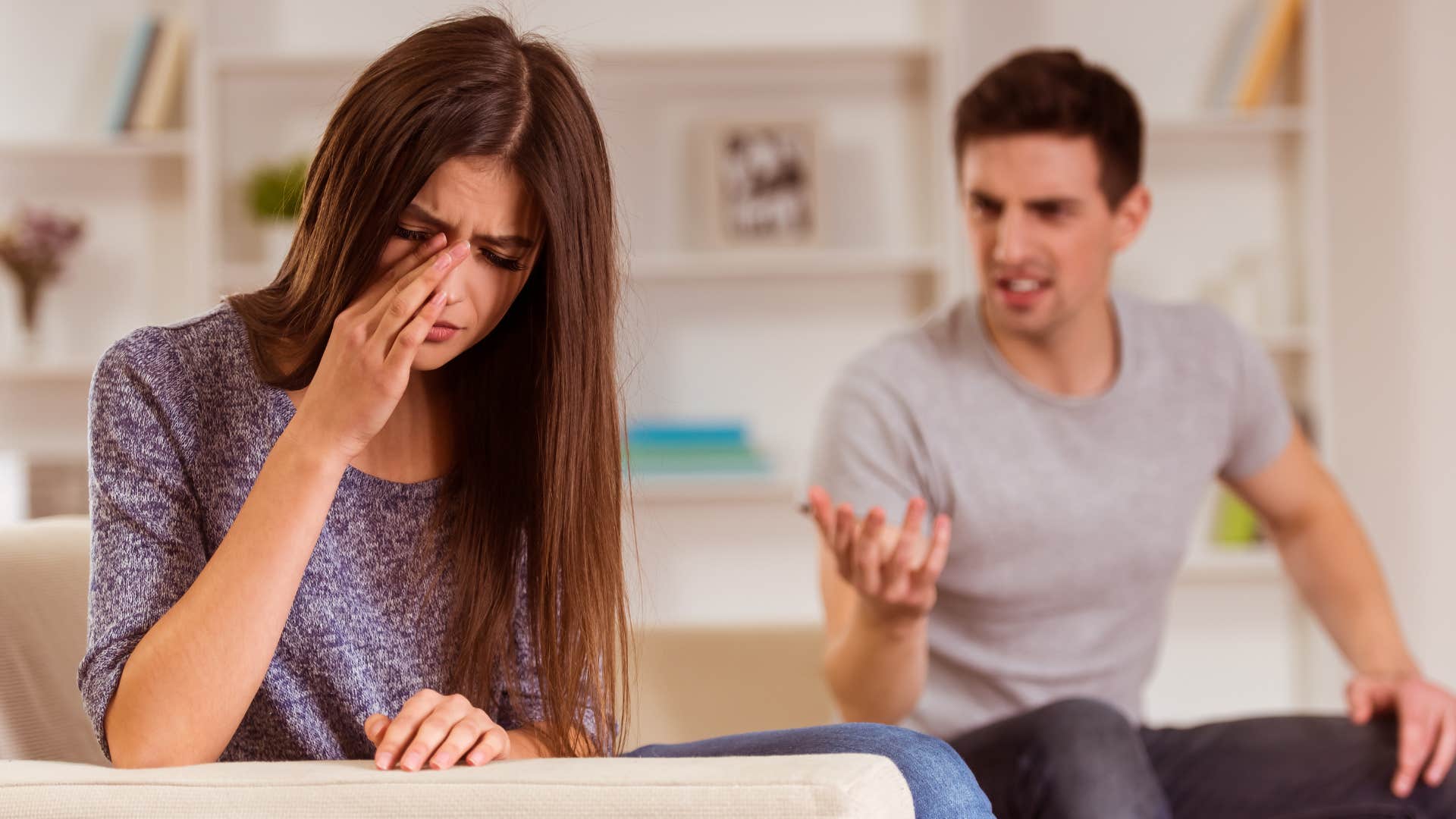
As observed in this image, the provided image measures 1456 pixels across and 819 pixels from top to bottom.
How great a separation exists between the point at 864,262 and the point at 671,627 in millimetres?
1210

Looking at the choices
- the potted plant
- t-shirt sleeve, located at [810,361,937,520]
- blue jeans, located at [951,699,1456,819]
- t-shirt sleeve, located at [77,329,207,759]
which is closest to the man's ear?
t-shirt sleeve, located at [810,361,937,520]

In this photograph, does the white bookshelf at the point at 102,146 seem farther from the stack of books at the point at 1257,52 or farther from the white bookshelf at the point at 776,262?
the stack of books at the point at 1257,52

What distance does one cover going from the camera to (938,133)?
121 inches

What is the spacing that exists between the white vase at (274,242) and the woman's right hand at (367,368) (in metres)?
2.19

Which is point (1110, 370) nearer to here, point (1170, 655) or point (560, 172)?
point (560, 172)

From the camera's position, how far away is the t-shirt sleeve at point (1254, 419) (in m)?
1.82

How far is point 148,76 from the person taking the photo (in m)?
3.11

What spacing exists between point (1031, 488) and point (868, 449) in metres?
0.21

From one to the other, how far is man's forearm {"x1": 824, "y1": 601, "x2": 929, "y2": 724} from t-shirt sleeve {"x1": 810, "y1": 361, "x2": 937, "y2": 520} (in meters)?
0.18

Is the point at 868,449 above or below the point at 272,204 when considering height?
below

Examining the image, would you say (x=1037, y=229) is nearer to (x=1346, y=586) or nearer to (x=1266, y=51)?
(x=1346, y=586)

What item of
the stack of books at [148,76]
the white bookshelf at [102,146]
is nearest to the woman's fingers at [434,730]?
the white bookshelf at [102,146]

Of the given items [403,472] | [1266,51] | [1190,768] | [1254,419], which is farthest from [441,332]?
[1266,51]

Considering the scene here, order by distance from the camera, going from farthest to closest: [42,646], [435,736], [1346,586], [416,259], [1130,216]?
[1130,216]
[1346,586]
[42,646]
[416,259]
[435,736]
